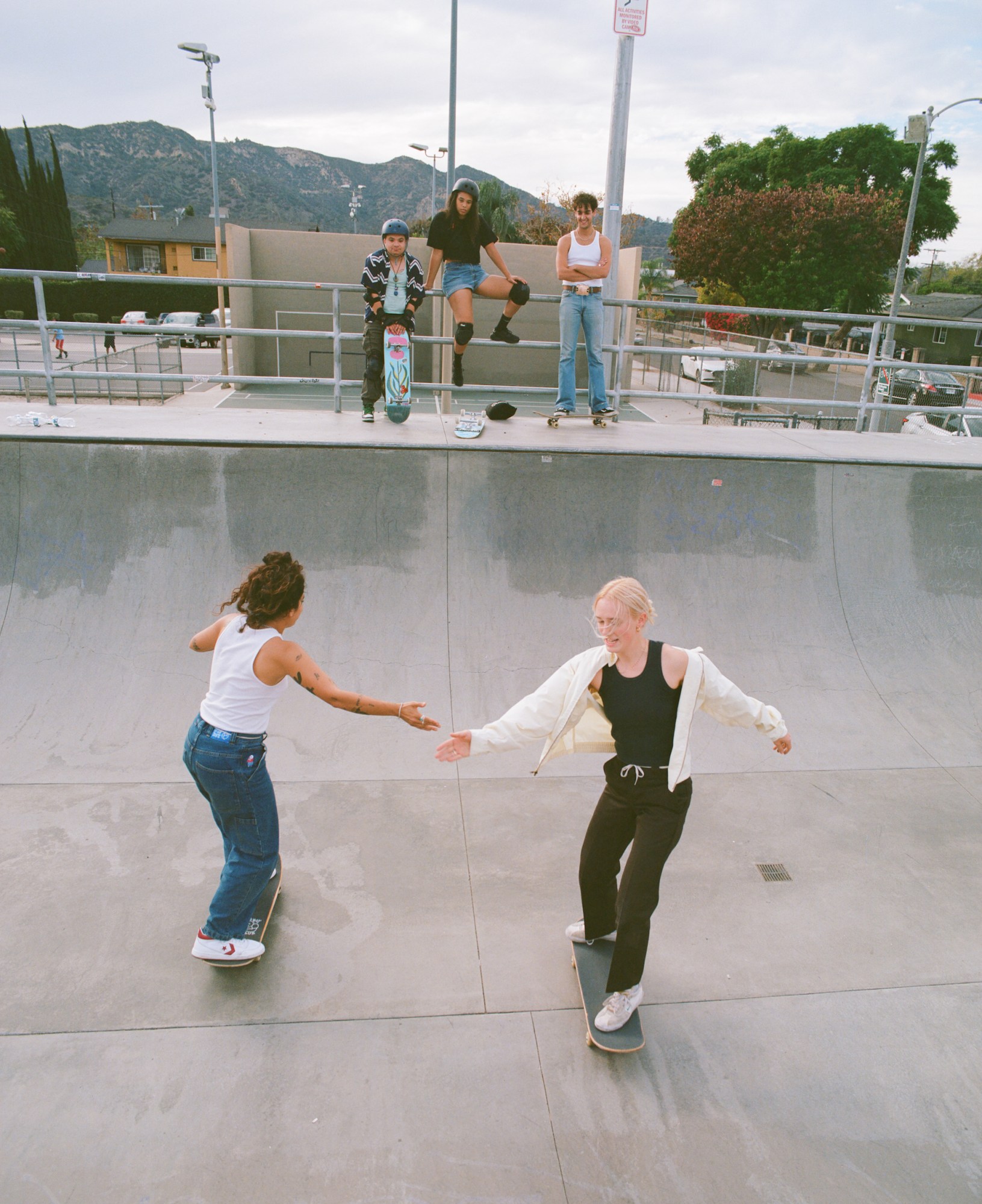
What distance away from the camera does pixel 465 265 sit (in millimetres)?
7398

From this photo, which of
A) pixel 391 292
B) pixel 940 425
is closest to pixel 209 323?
pixel 940 425

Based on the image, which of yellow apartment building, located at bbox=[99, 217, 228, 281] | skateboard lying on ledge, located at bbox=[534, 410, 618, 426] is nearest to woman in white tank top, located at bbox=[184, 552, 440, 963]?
skateboard lying on ledge, located at bbox=[534, 410, 618, 426]

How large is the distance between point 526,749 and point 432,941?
1772mm

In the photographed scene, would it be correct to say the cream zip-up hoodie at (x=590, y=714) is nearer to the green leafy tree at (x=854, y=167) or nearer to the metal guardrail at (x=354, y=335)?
the metal guardrail at (x=354, y=335)

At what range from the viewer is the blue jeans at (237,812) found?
3064 millimetres

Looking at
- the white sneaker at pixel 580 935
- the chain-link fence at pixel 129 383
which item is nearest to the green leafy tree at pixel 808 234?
the chain-link fence at pixel 129 383

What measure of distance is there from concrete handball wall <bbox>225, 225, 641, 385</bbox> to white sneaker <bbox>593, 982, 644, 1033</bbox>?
1506 cm

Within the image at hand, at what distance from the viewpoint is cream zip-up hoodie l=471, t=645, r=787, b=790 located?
9.62 feet

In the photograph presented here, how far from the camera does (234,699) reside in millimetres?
3061

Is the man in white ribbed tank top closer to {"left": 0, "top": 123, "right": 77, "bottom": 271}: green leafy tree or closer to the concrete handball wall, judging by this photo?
the concrete handball wall

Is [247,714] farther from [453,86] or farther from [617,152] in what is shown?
[453,86]

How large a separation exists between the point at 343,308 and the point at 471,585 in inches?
612

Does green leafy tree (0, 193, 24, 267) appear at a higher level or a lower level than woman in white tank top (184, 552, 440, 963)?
higher

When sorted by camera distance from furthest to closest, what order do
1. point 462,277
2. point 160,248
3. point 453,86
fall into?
point 160,248
point 453,86
point 462,277
